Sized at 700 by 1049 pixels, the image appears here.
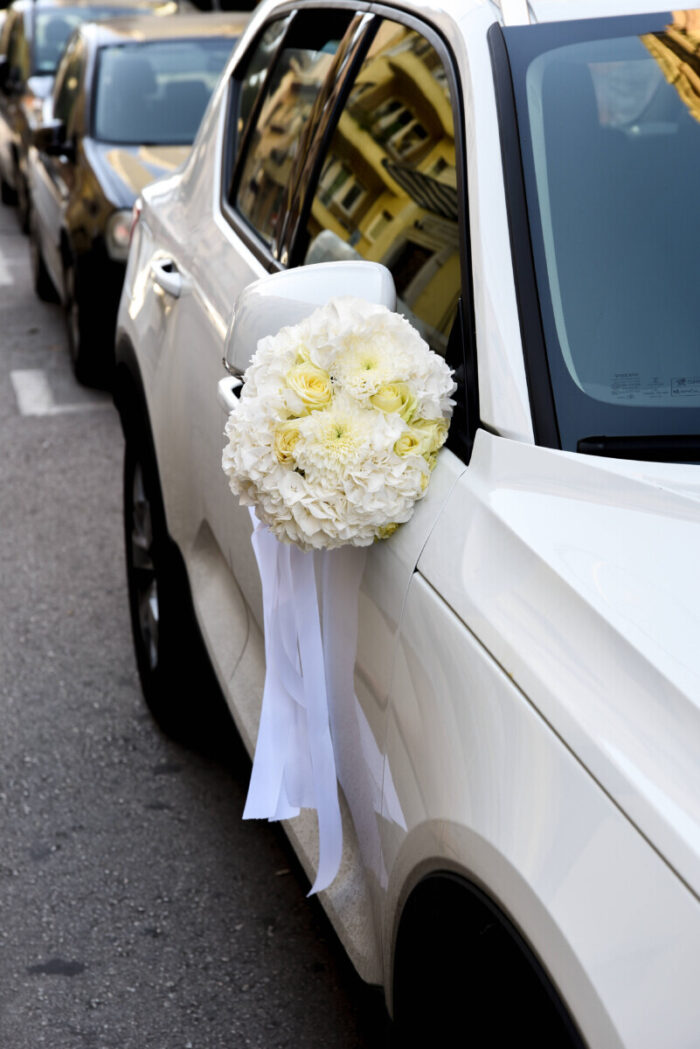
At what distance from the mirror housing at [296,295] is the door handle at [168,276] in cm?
108

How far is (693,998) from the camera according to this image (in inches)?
47.1

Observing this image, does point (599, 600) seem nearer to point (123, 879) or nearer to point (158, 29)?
point (123, 879)

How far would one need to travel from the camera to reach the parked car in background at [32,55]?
9797 mm

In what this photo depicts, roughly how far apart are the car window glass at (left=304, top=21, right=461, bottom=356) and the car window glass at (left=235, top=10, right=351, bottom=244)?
286 millimetres

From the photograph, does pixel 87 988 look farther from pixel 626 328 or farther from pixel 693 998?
pixel 693 998

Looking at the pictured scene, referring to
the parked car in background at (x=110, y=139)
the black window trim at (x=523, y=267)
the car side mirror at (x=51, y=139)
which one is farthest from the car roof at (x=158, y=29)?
the black window trim at (x=523, y=267)

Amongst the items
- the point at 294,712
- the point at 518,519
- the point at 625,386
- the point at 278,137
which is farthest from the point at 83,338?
the point at 518,519

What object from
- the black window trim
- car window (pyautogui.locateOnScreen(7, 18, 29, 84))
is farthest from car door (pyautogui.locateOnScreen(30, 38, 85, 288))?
the black window trim

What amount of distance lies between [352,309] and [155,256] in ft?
5.76

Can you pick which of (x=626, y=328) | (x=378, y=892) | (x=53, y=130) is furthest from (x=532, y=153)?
(x=53, y=130)

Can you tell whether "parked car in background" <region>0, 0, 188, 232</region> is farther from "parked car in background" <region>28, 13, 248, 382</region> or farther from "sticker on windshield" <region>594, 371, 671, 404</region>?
"sticker on windshield" <region>594, 371, 671, 404</region>

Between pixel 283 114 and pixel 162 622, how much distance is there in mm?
1258

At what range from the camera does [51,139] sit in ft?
24.6

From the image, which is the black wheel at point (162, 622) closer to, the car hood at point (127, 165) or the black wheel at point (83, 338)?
the car hood at point (127, 165)
